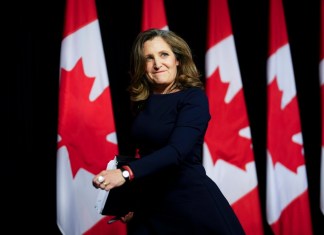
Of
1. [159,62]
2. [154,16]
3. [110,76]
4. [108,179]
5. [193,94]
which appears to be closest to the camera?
[108,179]

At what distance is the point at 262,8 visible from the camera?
110 inches

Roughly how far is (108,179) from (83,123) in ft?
4.40

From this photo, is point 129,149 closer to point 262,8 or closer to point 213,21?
point 213,21

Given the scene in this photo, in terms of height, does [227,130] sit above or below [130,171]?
below

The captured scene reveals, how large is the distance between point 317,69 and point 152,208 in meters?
2.09

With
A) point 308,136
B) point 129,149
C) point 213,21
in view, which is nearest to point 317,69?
point 308,136

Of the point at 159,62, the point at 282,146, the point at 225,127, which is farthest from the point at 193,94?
the point at 282,146

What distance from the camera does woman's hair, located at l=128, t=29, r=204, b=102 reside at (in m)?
1.33

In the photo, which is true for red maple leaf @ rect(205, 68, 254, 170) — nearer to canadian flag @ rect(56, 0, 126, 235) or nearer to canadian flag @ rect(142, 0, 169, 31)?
canadian flag @ rect(142, 0, 169, 31)

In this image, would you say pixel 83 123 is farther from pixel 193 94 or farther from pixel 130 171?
pixel 130 171

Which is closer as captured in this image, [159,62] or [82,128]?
[159,62]

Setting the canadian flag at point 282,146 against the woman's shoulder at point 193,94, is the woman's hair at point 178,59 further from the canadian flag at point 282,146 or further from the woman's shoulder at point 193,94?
the canadian flag at point 282,146

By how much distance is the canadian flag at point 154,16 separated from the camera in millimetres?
2357

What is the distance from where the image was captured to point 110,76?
2514 millimetres
